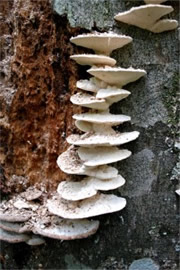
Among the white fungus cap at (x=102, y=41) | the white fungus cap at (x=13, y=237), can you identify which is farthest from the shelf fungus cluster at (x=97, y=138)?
the white fungus cap at (x=13, y=237)

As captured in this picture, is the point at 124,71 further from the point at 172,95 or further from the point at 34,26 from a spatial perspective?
the point at 34,26

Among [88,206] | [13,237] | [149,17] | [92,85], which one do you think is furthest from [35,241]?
[149,17]

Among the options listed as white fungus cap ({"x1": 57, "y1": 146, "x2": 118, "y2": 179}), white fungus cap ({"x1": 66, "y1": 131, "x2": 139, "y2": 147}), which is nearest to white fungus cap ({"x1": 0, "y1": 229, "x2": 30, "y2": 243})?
white fungus cap ({"x1": 57, "y1": 146, "x2": 118, "y2": 179})

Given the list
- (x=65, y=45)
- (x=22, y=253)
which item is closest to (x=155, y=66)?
(x=65, y=45)

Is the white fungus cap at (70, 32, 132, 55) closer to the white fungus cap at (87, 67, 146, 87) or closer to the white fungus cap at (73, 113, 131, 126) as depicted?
the white fungus cap at (87, 67, 146, 87)

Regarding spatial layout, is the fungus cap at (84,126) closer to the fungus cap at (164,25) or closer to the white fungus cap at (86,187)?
the white fungus cap at (86,187)

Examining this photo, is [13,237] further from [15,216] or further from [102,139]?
[102,139]
